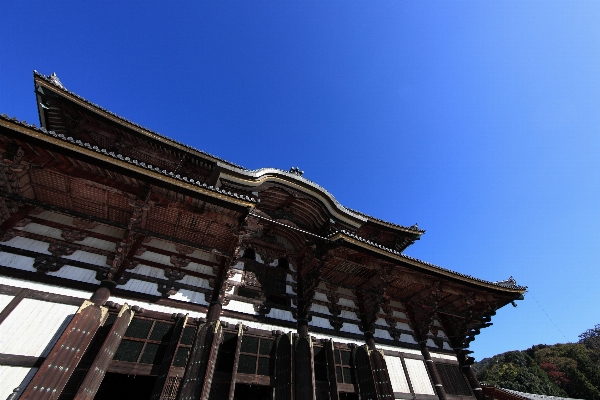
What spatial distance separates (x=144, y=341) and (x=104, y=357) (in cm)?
98

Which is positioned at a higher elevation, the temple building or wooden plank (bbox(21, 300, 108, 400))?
the temple building

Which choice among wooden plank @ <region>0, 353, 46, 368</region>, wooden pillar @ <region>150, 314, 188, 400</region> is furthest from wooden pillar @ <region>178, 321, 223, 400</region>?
wooden plank @ <region>0, 353, 46, 368</region>

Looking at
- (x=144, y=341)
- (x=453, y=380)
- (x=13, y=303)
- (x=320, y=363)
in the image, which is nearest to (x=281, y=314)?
(x=320, y=363)

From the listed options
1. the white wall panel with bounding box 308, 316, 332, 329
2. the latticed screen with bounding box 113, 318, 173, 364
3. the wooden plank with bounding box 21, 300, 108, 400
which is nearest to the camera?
the wooden plank with bounding box 21, 300, 108, 400

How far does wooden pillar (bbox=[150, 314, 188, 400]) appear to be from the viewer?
6.60 meters

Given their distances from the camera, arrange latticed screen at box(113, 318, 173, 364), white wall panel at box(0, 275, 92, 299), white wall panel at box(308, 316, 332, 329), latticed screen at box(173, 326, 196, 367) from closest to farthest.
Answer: white wall panel at box(0, 275, 92, 299), latticed screen at box(113, 318, 173, 364), latticed screen at box(173, 326, 196, 367), white wall panel at box(308, 316, 332, 329)

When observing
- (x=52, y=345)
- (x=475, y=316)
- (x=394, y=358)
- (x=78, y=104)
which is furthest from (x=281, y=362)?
(x=78, y=104)

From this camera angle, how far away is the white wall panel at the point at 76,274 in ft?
24.4

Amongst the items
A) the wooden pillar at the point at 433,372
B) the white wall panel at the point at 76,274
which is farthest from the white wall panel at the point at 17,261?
the wooden pillar at the point at 433,372

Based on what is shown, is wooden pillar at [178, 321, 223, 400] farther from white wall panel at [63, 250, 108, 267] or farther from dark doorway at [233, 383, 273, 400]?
dark doorway at [233, 383, 273, 400]

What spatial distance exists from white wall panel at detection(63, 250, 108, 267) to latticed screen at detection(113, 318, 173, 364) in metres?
2.01

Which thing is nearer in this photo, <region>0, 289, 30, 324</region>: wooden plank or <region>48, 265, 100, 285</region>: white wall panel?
<region>0, 289, 30, 324</region>: wooden plank

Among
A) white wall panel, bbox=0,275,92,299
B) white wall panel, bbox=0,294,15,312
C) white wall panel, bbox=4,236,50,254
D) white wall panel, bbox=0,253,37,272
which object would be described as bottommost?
white wall panel, bbox=0,294,15,312

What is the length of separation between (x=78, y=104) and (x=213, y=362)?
9.76m
